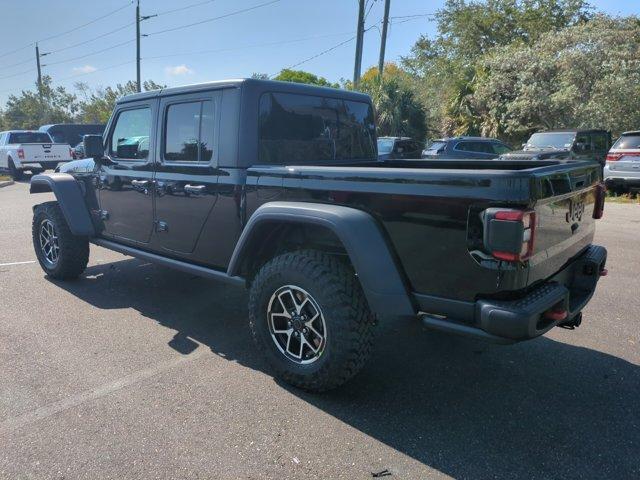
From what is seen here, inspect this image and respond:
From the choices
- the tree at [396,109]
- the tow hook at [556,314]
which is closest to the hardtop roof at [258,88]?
the tow hook at [556,314]

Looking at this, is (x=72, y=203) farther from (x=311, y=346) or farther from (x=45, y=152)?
(x=45, y=152)

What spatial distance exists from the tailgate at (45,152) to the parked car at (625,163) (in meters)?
17.7

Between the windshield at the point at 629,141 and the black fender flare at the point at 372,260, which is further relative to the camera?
the windshield at the point at 629,141

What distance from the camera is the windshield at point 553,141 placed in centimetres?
1378

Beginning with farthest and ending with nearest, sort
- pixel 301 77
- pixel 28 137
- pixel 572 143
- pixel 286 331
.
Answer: pixel 301 77, pixel 28 137, pixel 572 143, pixel 286 331

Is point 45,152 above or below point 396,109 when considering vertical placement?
below

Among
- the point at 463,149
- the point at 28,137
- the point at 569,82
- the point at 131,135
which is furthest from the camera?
the point at 569,82

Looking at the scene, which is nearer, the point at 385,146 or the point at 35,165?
the point at 385,146

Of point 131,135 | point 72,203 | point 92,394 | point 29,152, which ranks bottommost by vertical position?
point 92,394

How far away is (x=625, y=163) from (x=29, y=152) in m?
18.7

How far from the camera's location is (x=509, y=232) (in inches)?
91.8

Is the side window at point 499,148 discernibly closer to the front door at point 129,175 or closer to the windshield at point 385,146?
the windshield at point 385,146

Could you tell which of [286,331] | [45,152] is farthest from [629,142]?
[45,152]

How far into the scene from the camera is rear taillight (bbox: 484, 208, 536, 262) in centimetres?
233
